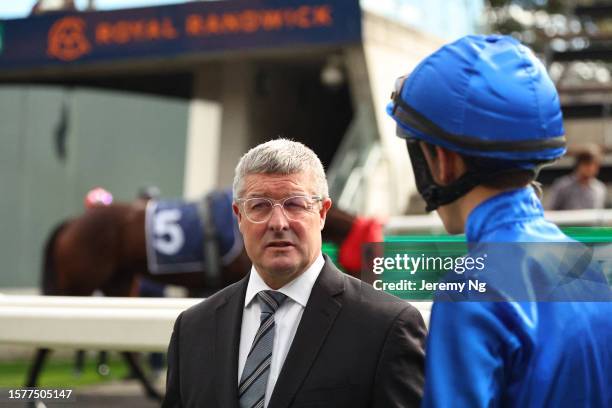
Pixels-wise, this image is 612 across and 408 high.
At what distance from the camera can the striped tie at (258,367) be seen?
1824mm

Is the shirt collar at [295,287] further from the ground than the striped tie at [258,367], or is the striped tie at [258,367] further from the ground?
the shirt collar at [295,287]

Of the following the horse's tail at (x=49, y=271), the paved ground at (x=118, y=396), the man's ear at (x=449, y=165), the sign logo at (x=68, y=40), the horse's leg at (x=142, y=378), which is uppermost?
the sign logo at (x=68, y=40)

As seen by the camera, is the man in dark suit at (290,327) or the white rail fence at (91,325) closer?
the man in dark suit at (290,327)

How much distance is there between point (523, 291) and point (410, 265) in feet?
1.34

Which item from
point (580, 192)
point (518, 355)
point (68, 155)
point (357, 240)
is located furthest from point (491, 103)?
Answer: point (68, 155)

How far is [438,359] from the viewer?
1.23m

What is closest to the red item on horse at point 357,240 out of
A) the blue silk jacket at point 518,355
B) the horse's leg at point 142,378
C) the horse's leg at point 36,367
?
the horse's leg at point 142,378

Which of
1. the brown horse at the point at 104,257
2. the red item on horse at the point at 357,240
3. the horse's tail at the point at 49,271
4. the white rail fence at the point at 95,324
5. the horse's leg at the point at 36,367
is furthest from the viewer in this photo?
the horse's tail at the point at 49,271

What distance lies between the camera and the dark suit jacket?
1.76 meters

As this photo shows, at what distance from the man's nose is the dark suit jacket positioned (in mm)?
139

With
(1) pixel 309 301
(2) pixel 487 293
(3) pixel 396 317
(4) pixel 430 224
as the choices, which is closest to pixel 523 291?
(2) pixel 487 293

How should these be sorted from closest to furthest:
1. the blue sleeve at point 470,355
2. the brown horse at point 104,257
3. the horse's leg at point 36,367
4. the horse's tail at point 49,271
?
the blue sleeve at point 470,355 < the horse's leg at point 36,367 < the brown horse at point 104,257 < the horse's tail at point 49,271

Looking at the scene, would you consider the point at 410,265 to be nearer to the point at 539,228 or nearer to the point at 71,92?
the point at 539,228

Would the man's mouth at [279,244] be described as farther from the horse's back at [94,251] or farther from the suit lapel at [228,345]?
the horse's back at [94,251]
